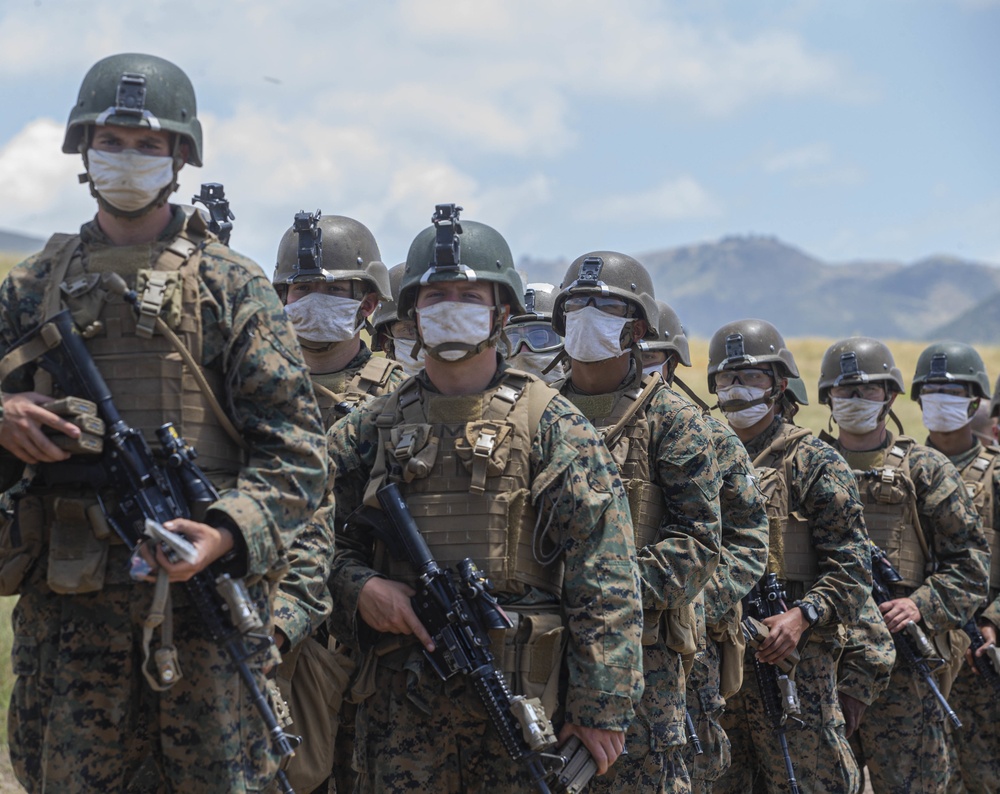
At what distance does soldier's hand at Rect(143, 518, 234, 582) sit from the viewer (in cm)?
395

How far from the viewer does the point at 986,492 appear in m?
9.78

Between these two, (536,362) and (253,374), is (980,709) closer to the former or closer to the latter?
(536,362)

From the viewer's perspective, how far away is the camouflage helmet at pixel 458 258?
5109 millimetres

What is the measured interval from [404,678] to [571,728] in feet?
2.16

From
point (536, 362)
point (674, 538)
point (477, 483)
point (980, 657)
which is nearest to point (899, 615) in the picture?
point (980, 657)

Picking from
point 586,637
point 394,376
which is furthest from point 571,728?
point 394,376

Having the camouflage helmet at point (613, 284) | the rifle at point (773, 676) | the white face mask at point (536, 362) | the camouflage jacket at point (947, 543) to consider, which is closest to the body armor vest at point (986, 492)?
the camouflage jacket at point (947, 543)

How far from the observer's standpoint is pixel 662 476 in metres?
6.26

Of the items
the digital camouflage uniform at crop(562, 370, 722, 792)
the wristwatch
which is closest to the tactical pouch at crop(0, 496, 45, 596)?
the digital camouflage uniform at crop(562, 370, 722, 792)

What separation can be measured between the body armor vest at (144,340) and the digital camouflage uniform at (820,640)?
469 centimetres

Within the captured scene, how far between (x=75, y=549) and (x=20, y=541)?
18 centimetres

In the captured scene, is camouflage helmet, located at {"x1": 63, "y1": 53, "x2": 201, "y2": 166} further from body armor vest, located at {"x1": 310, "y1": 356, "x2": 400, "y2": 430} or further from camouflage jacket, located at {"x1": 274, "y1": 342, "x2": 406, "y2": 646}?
body armor vest, located at {"x1": 310, "y1": 356, "x2": 400, "y2": 430}

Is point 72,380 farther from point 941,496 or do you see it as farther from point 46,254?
point 941,496

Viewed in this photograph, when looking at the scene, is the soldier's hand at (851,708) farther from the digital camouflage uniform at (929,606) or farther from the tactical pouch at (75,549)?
the tactical pouch at (75,549)
